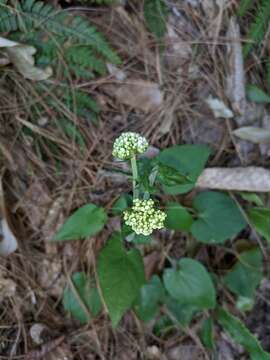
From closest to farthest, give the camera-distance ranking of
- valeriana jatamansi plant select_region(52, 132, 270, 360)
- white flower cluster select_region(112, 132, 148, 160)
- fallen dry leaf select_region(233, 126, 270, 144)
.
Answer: white flower cluster select_region(112, 132, 148, 160), valeriana jatamansi plant select_region(52, 132, 270, 360), fallen dry leaf select_region(233, 126, 270, 144)

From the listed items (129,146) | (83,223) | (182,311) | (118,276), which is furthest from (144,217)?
(182,311)

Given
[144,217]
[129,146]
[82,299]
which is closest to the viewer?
[144,217]

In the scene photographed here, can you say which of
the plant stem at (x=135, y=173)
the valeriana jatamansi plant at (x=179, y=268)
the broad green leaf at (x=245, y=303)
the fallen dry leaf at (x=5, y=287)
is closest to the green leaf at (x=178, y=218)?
the valeriana jatamansi plant at (x=179, y=268)

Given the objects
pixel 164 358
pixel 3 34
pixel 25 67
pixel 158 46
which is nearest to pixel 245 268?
pixel 164 358

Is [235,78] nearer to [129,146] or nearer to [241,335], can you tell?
[129,146]

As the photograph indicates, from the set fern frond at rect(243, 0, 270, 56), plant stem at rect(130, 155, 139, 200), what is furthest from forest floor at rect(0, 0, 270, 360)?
plant stem at rect(130, 155, 139, 200)

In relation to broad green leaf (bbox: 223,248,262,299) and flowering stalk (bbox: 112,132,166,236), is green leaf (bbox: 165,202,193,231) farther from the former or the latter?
flowering stalk (bbox: 112,132,166,236)

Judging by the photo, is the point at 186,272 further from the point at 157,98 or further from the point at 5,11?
the point at 5,11
